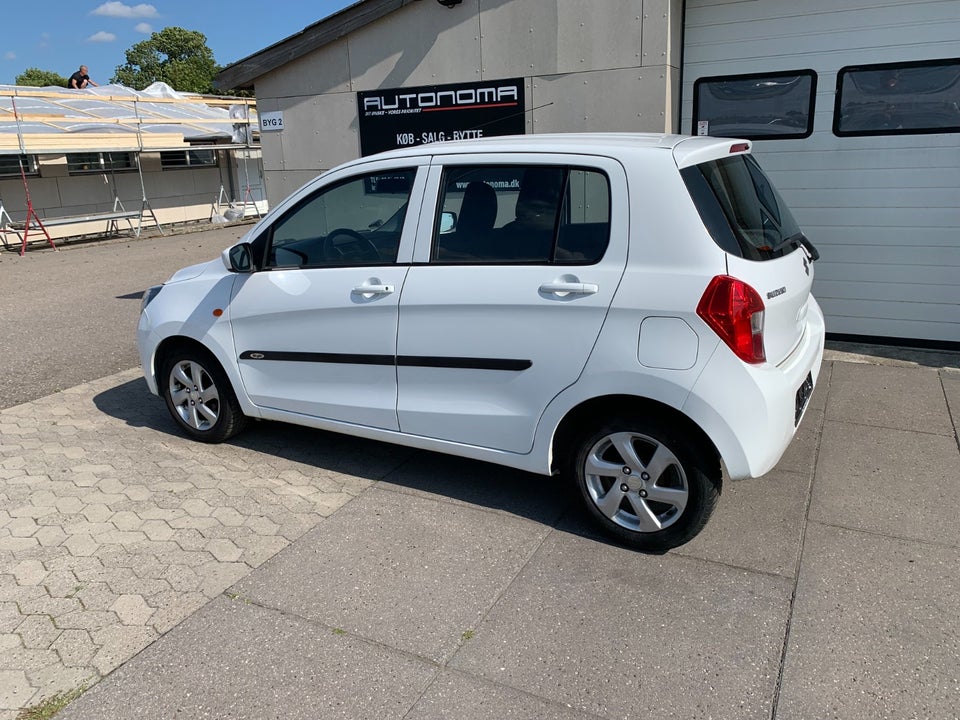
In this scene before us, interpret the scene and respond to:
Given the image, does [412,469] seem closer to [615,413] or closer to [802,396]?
[615,413]

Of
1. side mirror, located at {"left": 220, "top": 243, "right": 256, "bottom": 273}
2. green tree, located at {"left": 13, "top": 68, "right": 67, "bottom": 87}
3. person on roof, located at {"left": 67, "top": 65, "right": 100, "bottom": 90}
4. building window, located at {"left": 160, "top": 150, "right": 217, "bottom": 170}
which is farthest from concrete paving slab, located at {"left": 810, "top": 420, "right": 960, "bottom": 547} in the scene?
green tree, located at {"left": 13, "top": 68, "right": 67, "bottom": 87}

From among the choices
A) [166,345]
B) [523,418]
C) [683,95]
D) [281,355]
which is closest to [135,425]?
[166,345]

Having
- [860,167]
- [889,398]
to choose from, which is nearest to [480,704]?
[889,398]

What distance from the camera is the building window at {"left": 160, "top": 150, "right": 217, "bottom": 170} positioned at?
2016 centimetres

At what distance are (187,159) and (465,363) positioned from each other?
1948 centimetres

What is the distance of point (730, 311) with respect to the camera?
3.09m

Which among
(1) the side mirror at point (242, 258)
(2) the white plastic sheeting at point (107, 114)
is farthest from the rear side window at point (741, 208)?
(2) the white plastic sheeting at point (107, 114)

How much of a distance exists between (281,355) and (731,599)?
105 inches

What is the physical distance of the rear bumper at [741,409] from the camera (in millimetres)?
3137

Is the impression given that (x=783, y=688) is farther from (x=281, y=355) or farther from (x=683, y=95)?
(x=683, y=95)

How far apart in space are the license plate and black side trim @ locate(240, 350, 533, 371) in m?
1.21

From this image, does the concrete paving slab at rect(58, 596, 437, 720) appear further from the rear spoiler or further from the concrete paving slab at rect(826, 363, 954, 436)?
the concrete paving slab at rect(826, 363, 954, 436)

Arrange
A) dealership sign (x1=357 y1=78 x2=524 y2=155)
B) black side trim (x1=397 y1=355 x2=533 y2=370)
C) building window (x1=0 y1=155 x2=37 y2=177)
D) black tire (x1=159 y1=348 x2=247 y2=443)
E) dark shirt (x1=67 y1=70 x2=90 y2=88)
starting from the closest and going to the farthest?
black side trim (x1=397 y1=355 x2=533 y2=370) → black tire (x1=159 y1=348 x2=247 y2=443) → dealership sign (x1=357 y1=78 x2=524 y2=155) → building window (x1=0 y1=155 x2=37 y2=177) → dark shirt (x1=67 y1=70 x2=90 y2=88)

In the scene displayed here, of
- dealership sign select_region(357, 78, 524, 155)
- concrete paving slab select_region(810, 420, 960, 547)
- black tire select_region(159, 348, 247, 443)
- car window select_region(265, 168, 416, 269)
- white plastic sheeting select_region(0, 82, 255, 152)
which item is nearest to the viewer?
concrete paving slab select_region(810, 420, 960, 547)
